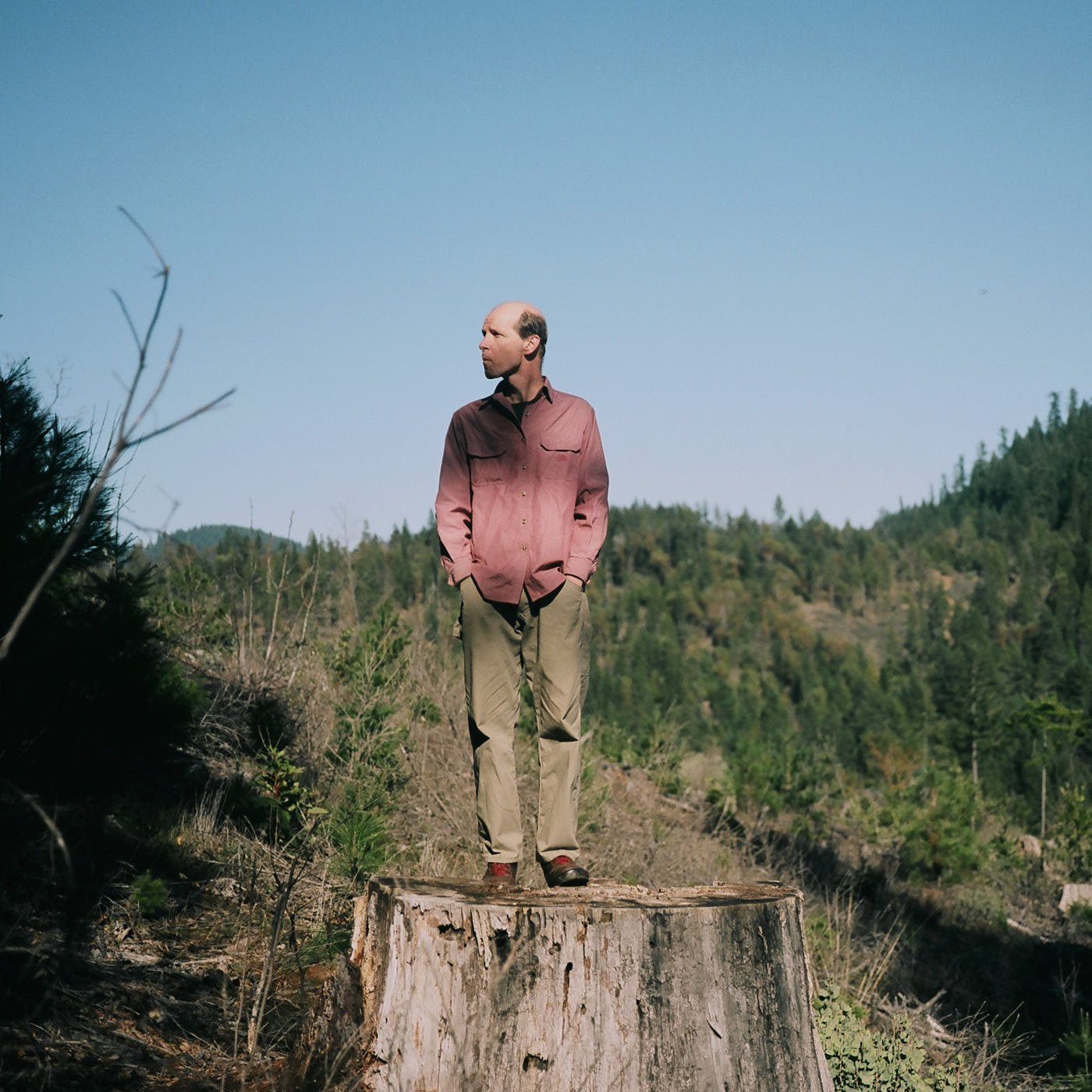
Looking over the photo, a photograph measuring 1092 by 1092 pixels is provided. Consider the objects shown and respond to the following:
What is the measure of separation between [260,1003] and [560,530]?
178cm

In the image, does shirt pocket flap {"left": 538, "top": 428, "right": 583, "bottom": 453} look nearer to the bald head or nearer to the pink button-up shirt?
the pink button-up shirt

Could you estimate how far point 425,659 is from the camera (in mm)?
8750

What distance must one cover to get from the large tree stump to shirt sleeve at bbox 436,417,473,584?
1167 mm

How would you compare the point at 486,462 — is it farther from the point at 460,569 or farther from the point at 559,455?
the point at 460,569

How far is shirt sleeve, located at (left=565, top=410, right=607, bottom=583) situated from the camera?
3607mm

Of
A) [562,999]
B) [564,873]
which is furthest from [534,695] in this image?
[562,999]

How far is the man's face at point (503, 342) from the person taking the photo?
3.57 m

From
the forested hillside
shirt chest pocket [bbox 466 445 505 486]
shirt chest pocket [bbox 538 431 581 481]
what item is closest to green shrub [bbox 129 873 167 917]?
the forested hillside

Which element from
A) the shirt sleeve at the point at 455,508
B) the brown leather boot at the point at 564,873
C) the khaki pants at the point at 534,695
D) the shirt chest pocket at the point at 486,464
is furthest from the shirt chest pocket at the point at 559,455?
the brown leather boot at the point at 564,873

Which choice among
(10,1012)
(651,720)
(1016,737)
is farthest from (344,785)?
(1016,737)

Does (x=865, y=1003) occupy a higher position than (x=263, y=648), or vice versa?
(x=263, y=648)

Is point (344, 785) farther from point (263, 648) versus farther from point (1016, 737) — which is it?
point (1016, 737)

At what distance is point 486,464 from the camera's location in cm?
362

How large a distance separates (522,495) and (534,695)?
2.39 feet
